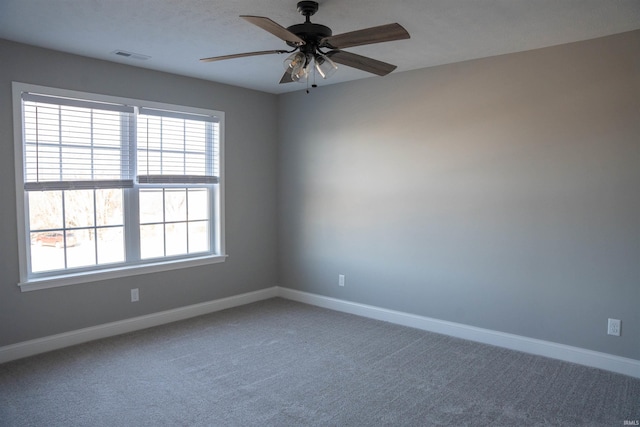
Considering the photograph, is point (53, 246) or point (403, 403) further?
point (53, 246)

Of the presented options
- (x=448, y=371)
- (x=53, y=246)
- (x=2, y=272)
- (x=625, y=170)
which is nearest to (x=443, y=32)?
(x=625, y=170)

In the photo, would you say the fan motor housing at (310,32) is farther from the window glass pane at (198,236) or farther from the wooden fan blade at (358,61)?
the window glass pane at (198,236)

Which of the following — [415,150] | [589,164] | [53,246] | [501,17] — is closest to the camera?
[501,17]

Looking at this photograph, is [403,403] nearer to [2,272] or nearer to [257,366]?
[257,366]

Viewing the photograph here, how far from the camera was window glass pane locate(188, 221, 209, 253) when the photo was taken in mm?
4930

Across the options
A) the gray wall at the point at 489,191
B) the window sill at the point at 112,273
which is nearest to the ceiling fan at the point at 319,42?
the gray wall at the point at 489,191

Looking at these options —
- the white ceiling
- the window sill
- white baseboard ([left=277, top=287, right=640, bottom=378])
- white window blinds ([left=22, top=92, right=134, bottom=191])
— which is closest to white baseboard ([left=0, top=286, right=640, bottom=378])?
white baseboard ([left=277, top=287, right=640, bottom=378])

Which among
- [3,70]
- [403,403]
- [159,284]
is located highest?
[3,70]

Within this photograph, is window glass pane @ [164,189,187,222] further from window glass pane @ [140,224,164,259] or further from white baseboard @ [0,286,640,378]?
white baseboard @ [0,286,640,378]

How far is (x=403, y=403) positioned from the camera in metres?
2.95

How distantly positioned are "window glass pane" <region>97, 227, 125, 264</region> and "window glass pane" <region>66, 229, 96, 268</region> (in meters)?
0.06

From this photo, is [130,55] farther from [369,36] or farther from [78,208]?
[369,36]

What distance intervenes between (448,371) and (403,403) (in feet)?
2.18

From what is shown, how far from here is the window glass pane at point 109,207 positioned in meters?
4.15
